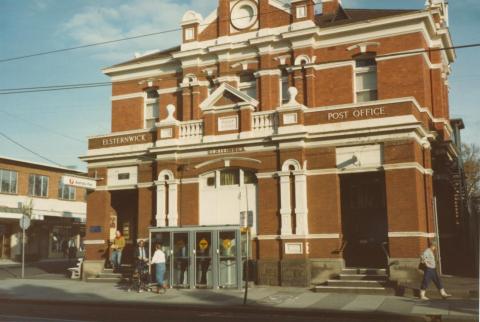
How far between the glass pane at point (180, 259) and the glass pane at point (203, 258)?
40cm

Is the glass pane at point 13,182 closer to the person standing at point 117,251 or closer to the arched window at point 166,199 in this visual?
the person standing at point 117,251

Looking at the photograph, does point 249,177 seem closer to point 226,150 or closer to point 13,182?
point 226,150

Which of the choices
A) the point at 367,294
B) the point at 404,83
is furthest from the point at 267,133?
the point at 367,294

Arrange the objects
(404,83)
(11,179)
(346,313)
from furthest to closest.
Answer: (11,179), (404,83), (346,313)

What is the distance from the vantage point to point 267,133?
71.7 feet

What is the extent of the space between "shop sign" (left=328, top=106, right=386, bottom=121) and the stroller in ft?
30.1

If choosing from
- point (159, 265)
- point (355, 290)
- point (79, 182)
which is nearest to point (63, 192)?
point (79, 182)

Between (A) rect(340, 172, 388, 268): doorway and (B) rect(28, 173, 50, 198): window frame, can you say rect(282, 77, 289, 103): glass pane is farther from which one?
(B) rect(28, 173, 50, 198): window frame

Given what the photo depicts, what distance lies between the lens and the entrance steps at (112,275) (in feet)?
77.2

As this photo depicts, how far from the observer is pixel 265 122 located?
870 inches

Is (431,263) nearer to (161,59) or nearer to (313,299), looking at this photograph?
(313,299)

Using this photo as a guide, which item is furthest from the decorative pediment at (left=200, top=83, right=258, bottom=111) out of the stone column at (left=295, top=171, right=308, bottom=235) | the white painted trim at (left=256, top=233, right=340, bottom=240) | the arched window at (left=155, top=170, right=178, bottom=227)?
→ the white painted trim at (left=256, top=233, right=340, bottom=240)

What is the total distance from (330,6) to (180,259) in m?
14.9

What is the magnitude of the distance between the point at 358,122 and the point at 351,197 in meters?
3.80
